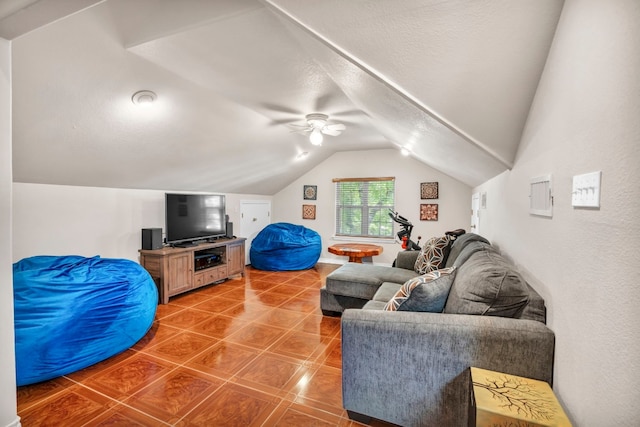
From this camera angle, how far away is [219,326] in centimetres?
308

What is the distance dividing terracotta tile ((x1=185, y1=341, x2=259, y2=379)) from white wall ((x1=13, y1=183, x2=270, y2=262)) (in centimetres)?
207

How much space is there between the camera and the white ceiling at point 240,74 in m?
1.26

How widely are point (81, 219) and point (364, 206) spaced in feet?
15.2

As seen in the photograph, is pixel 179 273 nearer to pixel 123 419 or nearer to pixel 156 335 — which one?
pixel 156 335

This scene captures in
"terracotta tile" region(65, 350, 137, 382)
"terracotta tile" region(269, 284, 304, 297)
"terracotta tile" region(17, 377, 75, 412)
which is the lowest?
"terracotta tile" region(17, 377, 75, 412)

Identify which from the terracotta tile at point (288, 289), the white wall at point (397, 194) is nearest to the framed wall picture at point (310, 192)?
the white wall at point (397, 194)

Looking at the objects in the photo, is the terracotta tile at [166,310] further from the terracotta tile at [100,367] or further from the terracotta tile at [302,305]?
the terracotta tile at [302,305]

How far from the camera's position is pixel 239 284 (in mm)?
4738

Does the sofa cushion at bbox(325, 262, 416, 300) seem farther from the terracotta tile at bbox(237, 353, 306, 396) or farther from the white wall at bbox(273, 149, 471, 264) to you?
the white wall at bbox(273, 149, 471, 264)

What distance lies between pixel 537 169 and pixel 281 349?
2.31m

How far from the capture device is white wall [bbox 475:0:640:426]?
0.81 meters

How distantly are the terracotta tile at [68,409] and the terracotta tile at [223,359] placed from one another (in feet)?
1.94

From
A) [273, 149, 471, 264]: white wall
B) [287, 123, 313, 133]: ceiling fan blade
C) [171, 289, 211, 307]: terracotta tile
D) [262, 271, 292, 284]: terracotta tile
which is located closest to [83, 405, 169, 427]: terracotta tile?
[171, 289, 211, 307]: terracotta tile

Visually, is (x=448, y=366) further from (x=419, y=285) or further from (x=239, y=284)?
(x=239, y=284)
